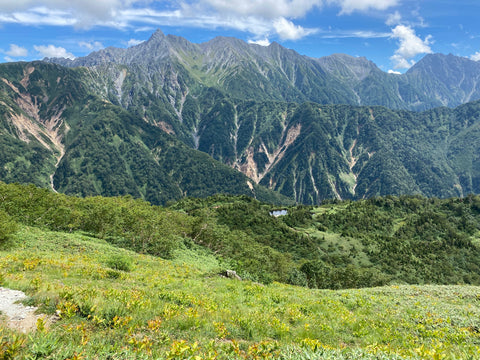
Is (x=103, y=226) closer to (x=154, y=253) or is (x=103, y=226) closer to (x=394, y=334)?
(x=154, y=253)

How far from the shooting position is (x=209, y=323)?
12.2m

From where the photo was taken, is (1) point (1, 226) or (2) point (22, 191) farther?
(2) point (22, 191)

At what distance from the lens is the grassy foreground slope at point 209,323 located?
8281mm

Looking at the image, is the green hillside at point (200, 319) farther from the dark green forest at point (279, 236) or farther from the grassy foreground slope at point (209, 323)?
the dark green forest at point (279, 236)

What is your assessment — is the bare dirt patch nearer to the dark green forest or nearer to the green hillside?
the green hillside

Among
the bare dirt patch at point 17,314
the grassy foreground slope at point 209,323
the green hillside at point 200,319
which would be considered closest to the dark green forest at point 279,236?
the green hillside at point 200,319

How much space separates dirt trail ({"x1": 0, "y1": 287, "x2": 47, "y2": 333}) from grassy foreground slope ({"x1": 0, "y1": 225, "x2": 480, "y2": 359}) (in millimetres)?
472

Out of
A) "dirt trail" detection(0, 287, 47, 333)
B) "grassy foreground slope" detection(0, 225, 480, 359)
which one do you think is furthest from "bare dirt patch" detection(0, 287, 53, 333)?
"grassy foreground slope" detection(0, 225, 480, 359)

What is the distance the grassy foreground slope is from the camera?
8.28m

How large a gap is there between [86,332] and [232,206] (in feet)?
526

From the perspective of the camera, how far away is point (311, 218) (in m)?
188

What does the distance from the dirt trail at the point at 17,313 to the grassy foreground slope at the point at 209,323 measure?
0.47m

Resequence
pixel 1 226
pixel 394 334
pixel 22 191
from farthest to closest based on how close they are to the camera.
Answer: pixel 22 191 → pixel 1 226 → pixel 394 334

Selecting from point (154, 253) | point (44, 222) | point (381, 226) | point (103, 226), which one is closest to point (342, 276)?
point (154, 253)
